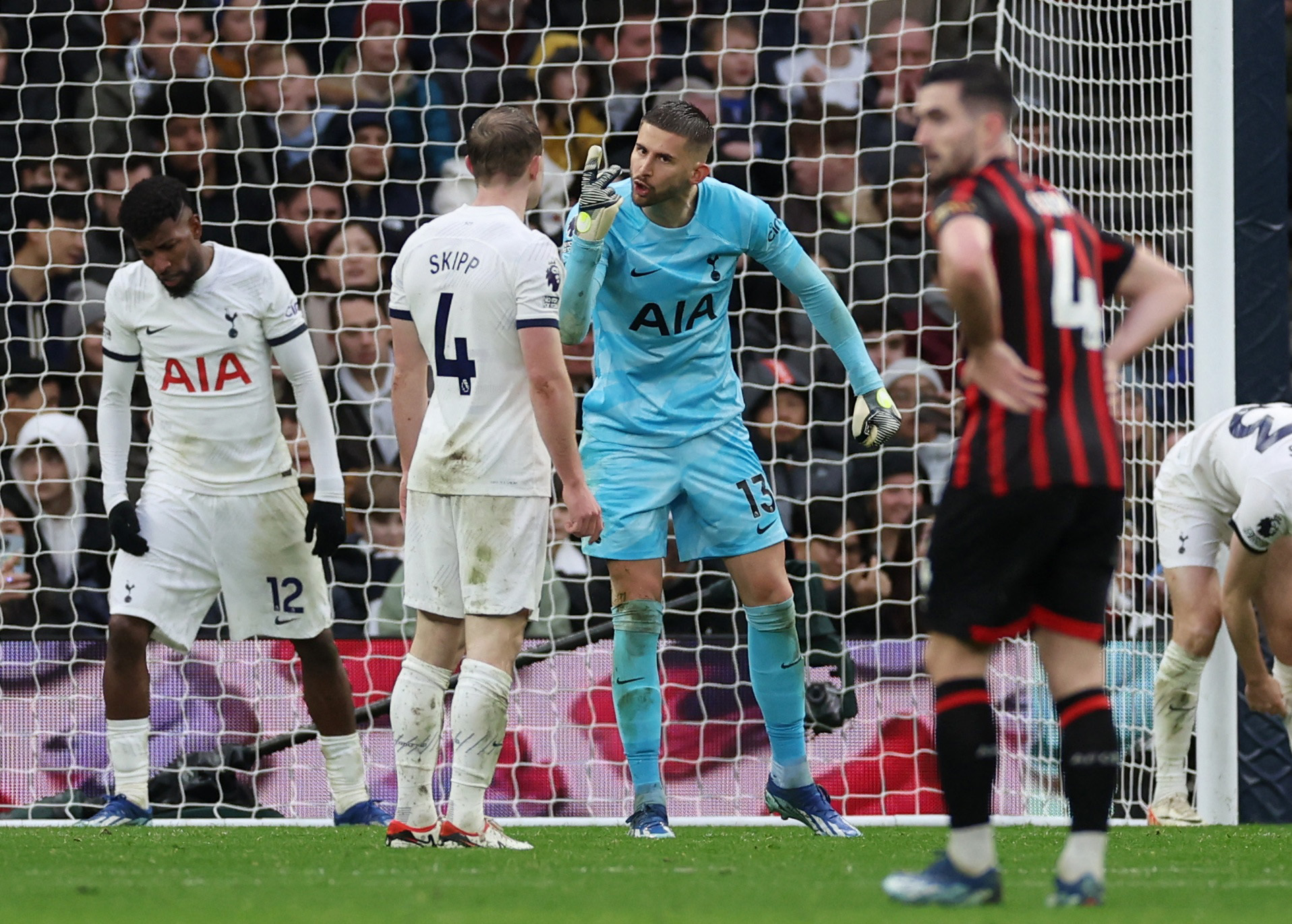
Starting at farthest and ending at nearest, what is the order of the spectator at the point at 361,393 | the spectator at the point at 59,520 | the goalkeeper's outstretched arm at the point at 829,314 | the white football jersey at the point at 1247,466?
the spectator at the point at 361,393 < the spectator at the point at 59,520 < the white football jersey at the point at 1247,466 < the goalkeeper's outstretched arm at the point at 829,314

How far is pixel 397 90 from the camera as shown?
8.77m

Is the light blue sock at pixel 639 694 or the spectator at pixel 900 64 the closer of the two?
the light blue sock at pixel 639 694

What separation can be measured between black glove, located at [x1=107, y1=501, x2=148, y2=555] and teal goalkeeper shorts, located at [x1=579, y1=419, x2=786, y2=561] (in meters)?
1.61

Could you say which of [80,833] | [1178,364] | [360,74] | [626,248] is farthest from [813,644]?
[360,74]

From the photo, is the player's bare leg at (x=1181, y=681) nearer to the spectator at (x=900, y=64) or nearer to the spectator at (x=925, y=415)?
the spectator at (x=925, y=415)

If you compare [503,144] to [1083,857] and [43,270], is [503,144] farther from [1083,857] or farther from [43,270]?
[43,270]

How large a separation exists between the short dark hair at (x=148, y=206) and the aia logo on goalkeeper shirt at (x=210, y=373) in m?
0.46

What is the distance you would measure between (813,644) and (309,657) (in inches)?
88.1

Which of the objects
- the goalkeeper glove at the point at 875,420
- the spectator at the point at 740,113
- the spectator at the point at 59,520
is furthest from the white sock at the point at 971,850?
the spectator at the point at 740,113

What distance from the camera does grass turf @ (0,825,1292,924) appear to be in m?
3.17

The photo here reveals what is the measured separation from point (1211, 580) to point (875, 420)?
179cm

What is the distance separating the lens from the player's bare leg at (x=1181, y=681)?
6.18 metres

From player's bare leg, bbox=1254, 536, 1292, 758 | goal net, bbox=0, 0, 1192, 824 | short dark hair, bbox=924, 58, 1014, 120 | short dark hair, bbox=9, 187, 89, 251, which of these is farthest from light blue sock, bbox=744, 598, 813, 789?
short dark hair, bbox=9, 187, 89, 251

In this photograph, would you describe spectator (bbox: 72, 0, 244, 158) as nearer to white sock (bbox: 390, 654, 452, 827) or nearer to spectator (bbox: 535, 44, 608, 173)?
spectator (bbox: 535, 44, 608, 173)
